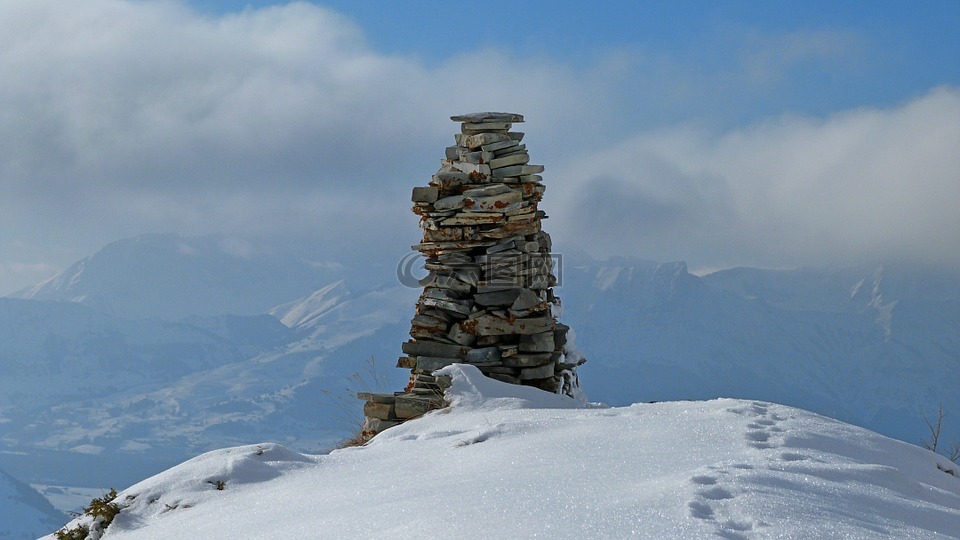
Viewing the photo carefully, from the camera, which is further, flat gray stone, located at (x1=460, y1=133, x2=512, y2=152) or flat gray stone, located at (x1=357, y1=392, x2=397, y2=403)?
flat gray stone, located at (x1=460, y1=133, x2=512, y2=152)

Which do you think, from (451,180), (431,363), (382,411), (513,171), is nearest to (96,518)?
(382,411)

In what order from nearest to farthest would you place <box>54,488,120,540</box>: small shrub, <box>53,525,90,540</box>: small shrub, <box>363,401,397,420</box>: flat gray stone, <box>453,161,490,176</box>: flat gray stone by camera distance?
1. <box>54,488,120,540</box>: small shrub
2. <box>53,525,90,540</box>: small shrub
3. <box>363,401,397,420</box>: flat gray stone
4. <box>453,161,490,176</box>: flat gray stone

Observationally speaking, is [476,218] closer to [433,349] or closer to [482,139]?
[482,139]

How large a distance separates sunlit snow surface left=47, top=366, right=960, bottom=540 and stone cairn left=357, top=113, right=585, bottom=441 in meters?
3.41

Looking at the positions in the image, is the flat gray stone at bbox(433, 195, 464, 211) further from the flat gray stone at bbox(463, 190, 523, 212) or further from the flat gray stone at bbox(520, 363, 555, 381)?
the flat gray stone at bbox(520, 363, 555, 381)

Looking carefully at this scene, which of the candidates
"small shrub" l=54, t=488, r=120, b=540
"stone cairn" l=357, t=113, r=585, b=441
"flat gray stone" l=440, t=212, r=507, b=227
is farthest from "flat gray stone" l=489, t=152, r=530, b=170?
"small shrub" l=54, t=488, r=120, b=540

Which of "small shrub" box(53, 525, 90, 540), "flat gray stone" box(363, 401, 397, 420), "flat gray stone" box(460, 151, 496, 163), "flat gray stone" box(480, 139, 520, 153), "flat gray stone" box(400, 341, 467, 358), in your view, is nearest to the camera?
"small shrub" box(53, 525, 90, 540)

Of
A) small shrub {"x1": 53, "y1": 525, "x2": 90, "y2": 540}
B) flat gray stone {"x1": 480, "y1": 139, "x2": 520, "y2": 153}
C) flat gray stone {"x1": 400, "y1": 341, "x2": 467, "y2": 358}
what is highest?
flat gray stone {"x1": 480, "y1": 139, "x2": 520, "y2": 153}

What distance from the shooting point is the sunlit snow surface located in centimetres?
554

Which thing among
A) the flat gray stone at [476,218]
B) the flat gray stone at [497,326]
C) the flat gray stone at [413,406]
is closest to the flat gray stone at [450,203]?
the flat gray stone at [476,218]

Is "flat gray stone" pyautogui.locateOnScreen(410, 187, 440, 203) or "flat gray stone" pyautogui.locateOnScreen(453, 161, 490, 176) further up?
"flat gray stone" pyautogui.locateOnScreen(453, 161, 490, 176)

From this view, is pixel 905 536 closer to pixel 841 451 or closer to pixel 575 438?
pixel 841 451

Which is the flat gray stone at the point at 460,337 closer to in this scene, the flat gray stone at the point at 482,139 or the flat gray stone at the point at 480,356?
the flat gray stone at the point at 480,356

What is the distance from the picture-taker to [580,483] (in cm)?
630
